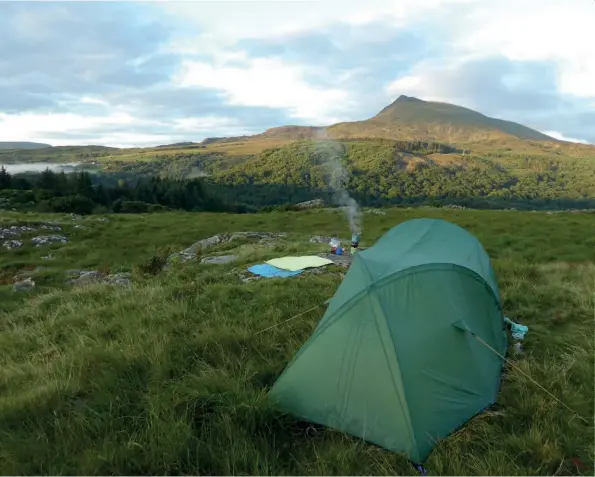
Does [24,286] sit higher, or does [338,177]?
[338,177]

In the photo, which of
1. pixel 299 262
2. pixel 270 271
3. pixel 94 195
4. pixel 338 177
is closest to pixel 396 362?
pixel 270 271

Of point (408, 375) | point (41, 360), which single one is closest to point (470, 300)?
point (408, 375)

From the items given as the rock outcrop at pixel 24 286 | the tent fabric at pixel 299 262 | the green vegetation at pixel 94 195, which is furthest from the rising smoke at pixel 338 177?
the green vegetation at pixel 94 195

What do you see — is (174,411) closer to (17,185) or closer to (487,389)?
(487,389)

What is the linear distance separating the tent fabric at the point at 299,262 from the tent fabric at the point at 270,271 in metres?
0.15

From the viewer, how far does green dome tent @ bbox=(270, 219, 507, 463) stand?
177 inches

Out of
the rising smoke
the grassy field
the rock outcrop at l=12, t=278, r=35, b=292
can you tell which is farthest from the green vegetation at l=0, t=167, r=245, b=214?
the grassy field

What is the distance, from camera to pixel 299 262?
12.4m

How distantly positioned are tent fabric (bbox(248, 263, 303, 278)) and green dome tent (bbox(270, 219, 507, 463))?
18.5 feet

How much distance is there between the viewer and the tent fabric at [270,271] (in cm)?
1122

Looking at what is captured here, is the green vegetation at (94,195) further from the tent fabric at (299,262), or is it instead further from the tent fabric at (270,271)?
the tent fabric at (299,262)

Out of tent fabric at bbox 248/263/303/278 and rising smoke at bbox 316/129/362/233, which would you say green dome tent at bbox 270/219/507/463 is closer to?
tent fabric at bbox 248/263/303/278

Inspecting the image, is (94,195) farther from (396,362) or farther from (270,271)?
(396,362)

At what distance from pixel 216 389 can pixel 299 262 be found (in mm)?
7706
